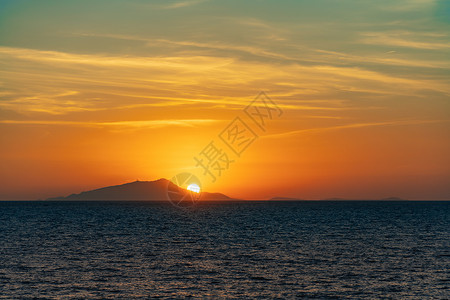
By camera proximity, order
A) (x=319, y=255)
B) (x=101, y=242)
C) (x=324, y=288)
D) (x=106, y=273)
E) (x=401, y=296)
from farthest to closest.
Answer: (x=101, y=242), (x=319, y=255), (x=106, y=273), (x=324, y=288), (x=401, y=296)

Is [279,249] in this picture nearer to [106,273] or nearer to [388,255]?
[388,255]

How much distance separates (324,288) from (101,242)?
41.7m

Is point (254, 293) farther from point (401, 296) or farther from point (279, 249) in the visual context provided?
point (279, 249)

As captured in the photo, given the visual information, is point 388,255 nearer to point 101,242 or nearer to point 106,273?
point 106,273

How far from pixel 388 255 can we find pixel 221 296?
28216mm

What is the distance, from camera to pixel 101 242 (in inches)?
2891

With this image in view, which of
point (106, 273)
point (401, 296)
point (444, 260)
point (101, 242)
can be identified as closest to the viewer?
point (401, 296)

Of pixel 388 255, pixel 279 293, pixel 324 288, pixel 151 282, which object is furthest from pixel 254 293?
pixel 388 255

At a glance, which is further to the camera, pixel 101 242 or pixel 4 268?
pixel 101 242

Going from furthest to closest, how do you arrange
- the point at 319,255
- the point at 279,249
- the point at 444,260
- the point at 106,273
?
the point at 279,249 → the point at 319,255 → the point at 444,260 → the point at 106,273

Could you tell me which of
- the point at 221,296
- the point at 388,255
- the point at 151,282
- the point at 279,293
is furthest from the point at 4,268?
the point at 388,255

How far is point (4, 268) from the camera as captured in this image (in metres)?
47.9

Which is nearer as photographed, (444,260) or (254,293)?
(254,293)

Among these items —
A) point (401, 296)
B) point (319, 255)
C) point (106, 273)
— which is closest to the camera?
point (401, 296)
